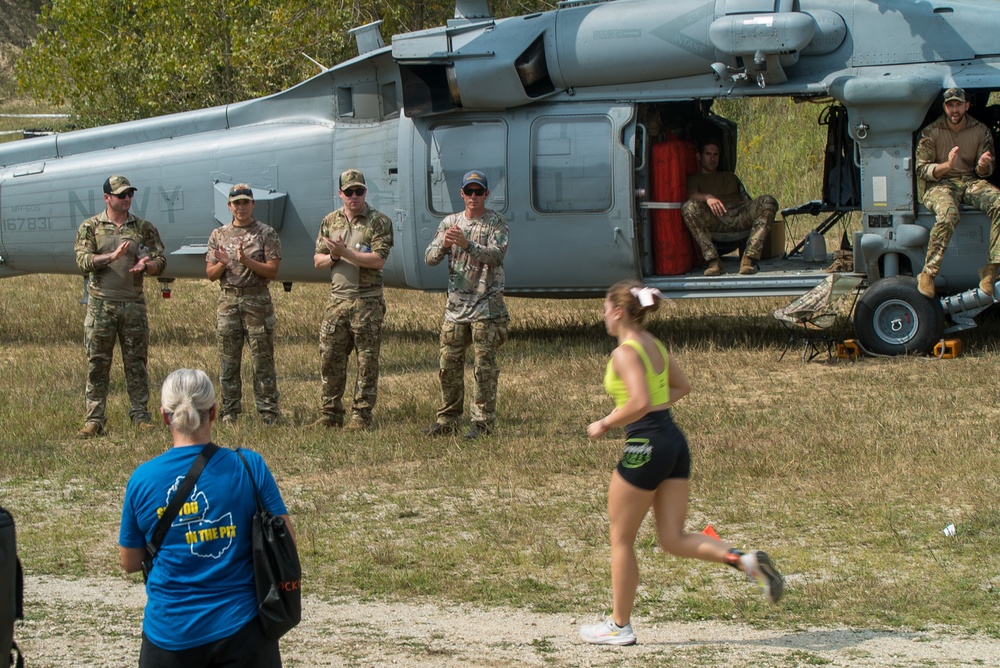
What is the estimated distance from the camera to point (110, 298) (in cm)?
930

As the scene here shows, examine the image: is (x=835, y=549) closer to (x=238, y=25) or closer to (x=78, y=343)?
(x=78, y=343)

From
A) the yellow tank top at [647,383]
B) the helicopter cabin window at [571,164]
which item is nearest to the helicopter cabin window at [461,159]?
the helicopter cabin window at [571,164]

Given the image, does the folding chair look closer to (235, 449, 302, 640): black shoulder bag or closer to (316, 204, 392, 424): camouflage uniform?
(316, 204, 392, 424): camouflage uniform

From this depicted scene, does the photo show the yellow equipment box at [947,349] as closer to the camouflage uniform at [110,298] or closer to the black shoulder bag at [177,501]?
the camouflage uniform at [110,298]

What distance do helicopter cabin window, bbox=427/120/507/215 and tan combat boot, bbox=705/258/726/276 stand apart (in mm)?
2003

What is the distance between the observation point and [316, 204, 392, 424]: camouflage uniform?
8.96m

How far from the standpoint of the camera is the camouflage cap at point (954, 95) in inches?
406

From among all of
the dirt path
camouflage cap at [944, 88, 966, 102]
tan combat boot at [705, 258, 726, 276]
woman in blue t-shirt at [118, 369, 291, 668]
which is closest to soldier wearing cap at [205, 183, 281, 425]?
the dirt path

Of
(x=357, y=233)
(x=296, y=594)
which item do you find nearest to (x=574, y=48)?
(x=357, y=233)

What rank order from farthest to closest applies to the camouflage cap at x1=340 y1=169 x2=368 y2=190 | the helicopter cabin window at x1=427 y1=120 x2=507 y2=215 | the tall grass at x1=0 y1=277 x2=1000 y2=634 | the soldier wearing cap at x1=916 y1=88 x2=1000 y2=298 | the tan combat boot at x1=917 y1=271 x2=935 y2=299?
the helicopter cabin window at x1=427 y1=120 x2=507 y2=215 → the tan combat boot at x1=917 y1=271 x2=935 y2=299 → the soldier wearing cap at x1=916 y1=88 x2=1000 y2=298 → the camouflage cap at x1=340 y1=169 x2=368 y2=190 → the tall grass at x1=0 y1=277 x2=1000 y2=634

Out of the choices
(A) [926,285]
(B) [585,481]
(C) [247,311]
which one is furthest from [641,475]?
(A) [926,285]

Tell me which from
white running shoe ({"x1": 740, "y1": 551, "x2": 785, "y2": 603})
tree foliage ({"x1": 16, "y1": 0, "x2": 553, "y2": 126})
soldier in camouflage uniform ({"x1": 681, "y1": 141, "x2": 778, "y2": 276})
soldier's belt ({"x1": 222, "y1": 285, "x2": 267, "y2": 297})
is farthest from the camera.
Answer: tree foliage ({"x1": 16, "y1": 0, "x2": 553, "y2": 126})

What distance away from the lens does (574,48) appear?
11.3m

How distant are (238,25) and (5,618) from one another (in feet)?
68.1
